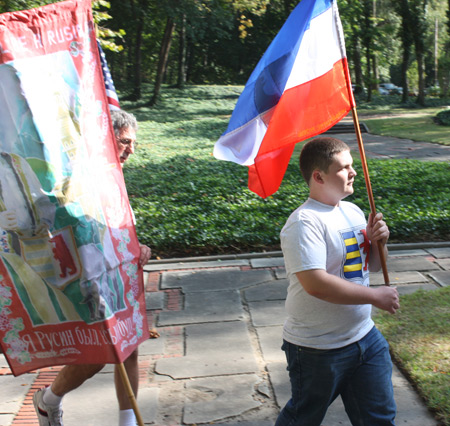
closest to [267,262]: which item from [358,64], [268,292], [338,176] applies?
[268,292]

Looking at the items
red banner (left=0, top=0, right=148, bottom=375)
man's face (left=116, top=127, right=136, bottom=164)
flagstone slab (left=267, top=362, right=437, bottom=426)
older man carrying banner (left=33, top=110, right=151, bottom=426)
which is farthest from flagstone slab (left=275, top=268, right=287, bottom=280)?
red banner (left=0, top=0, right=148, bottom=375)

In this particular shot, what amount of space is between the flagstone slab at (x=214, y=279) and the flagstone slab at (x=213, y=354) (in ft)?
3.02

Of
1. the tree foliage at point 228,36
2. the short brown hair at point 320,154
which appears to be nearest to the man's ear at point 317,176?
the short brown hair at point 320,154

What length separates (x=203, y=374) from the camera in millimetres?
3885

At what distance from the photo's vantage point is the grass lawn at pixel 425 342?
341cm

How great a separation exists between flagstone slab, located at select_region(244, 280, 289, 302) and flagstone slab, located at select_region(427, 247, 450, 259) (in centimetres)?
184

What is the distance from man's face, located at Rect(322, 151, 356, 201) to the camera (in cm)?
246

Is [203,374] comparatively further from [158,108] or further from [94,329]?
[158,108]

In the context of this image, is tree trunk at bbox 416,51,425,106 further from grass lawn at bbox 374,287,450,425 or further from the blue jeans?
the blue jeans

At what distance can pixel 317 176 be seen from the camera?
98.7 inches

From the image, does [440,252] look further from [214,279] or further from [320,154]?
[320,154]

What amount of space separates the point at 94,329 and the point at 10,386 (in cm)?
174

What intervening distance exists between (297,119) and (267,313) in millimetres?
2354

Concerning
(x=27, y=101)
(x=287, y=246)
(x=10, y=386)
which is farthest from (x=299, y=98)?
(x=10, y=386)
